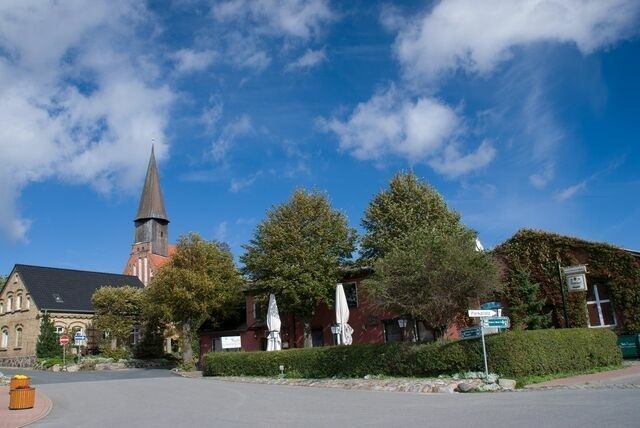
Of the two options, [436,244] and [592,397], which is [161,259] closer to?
[436,244]

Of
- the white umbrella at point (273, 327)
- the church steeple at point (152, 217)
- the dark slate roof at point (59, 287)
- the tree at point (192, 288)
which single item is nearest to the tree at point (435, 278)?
the white umbrella at point (273, 327)

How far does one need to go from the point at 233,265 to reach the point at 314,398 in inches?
1017

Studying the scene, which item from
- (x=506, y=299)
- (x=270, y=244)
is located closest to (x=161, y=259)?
(x=270, y=244)

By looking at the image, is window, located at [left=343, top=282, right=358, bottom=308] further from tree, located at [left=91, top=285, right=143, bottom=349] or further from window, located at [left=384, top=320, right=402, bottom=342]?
tree, located at [left=91, top=285, right=143, bottom=349]

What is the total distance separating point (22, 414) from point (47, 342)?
31546 millimetres

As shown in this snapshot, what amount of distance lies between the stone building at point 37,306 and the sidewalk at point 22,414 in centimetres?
2997

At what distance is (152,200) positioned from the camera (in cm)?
7944

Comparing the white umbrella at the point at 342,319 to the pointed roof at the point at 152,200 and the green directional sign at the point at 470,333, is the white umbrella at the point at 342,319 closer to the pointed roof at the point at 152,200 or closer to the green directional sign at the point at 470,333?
the green directional sign at the point at 470,333

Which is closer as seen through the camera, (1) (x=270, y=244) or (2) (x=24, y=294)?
(1) (x=270, y=244)

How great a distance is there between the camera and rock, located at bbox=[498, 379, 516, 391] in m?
17.1

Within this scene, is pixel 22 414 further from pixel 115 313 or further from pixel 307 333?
pixel 115 313

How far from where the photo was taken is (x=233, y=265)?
4238cm

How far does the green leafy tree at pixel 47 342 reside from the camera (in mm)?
45125

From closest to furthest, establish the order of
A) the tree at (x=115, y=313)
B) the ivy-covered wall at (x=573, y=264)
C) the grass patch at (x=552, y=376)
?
the grass patch at (x=552, y=376) < the ivy-covered wall at (x=573, y=264) < the tree at (x=115, y=313)
